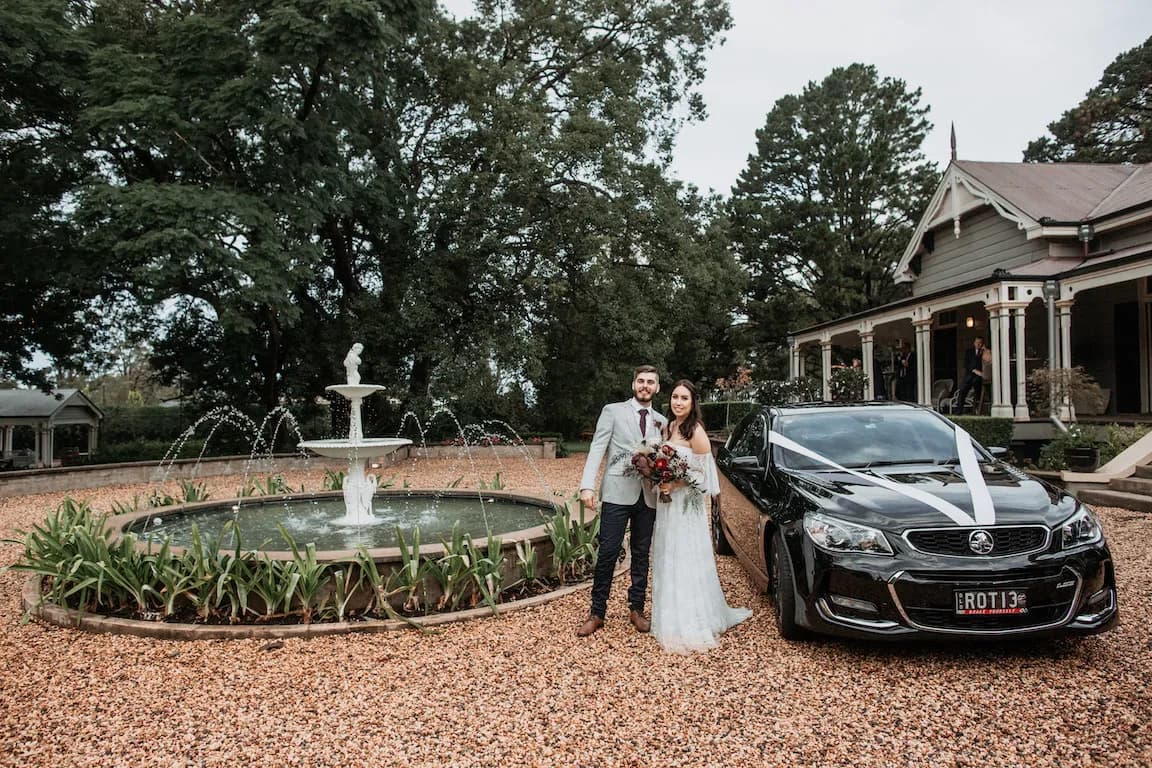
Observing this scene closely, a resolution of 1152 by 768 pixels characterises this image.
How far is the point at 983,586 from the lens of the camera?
3809 millimetres

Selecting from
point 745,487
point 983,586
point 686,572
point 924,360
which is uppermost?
point 924,360

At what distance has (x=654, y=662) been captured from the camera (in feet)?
13.9

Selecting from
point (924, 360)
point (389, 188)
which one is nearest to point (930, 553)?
point (924, 360)

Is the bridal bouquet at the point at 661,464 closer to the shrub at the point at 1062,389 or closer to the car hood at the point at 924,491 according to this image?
the car hood at the point at 924,491

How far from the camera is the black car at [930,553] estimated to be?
383 centimetres

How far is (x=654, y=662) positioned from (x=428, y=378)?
57.5 feet

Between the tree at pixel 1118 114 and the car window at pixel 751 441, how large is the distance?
105 ft

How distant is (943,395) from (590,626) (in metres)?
14.2

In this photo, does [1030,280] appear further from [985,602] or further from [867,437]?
[985,602]

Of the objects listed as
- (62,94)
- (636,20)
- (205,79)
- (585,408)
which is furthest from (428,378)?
(636,20)

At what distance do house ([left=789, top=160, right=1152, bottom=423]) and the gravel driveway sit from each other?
31.0 ft

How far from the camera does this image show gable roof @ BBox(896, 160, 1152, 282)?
14492mm

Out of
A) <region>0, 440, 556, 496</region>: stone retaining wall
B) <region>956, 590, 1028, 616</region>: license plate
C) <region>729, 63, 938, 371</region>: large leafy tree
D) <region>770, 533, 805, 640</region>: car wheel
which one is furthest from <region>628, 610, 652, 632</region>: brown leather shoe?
<region>729, 63, 938, 371</region>: large leafy tree

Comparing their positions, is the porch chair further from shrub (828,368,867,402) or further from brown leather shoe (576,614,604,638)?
brown leather shoe (576,614,604,638)
